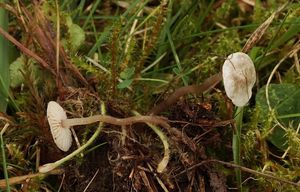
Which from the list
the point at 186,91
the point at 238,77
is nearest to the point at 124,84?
the point at 186,91

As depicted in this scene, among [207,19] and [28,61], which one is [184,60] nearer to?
[207,19]

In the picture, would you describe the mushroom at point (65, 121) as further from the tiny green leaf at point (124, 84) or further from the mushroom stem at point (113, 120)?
the tiny green leaf at point (124, 84)

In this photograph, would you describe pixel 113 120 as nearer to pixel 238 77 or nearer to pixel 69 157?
pixel 69 157

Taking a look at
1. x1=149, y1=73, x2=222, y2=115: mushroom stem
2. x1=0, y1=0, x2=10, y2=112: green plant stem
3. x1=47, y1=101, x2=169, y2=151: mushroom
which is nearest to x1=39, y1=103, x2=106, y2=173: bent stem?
x1=47, y1=101, x2=169, y2=151: mushroom

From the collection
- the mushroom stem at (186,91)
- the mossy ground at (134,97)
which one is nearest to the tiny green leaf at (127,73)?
the mossy ground at (134,97)

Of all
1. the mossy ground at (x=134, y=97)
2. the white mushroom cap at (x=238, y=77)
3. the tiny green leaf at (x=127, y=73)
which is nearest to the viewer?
the white mushroom cap at (x=238, y=77)

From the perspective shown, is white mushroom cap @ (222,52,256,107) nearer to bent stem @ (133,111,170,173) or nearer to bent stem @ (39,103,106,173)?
bent stem @ (133,111,170,173)
